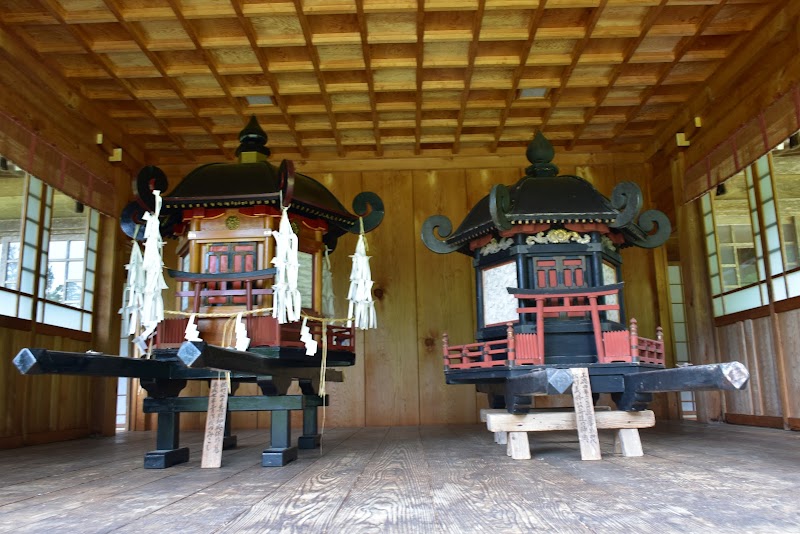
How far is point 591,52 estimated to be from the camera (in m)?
5.13

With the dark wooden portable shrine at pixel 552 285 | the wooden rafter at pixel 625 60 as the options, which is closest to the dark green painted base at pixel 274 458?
the dark wooden portable shrine at pixel 552 285

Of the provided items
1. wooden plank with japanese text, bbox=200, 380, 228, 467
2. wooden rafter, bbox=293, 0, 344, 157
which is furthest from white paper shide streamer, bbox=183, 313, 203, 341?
wooden rafter, bbox=293, 0, 344, 157

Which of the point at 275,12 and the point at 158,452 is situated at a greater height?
the point at 275,12

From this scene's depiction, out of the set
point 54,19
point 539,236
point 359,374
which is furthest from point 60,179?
point 539,236

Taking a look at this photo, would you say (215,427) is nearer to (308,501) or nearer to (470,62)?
(308,501)

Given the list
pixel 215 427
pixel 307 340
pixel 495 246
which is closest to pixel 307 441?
pixel 307 340

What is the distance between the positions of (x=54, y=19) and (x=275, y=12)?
155cm

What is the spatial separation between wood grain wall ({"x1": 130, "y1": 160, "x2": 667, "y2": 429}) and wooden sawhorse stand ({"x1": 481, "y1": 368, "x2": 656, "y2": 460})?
3.09 m

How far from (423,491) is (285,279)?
5.26 ft

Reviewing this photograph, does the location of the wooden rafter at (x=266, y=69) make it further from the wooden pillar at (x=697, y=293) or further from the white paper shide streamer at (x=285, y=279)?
A: the wooden pillar at (x=697, y=293)

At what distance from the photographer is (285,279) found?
3.54 meters

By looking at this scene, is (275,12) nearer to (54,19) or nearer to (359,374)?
(54,19)

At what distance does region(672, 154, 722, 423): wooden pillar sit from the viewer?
18.9 ft

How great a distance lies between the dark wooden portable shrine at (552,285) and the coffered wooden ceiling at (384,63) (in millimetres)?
1206
